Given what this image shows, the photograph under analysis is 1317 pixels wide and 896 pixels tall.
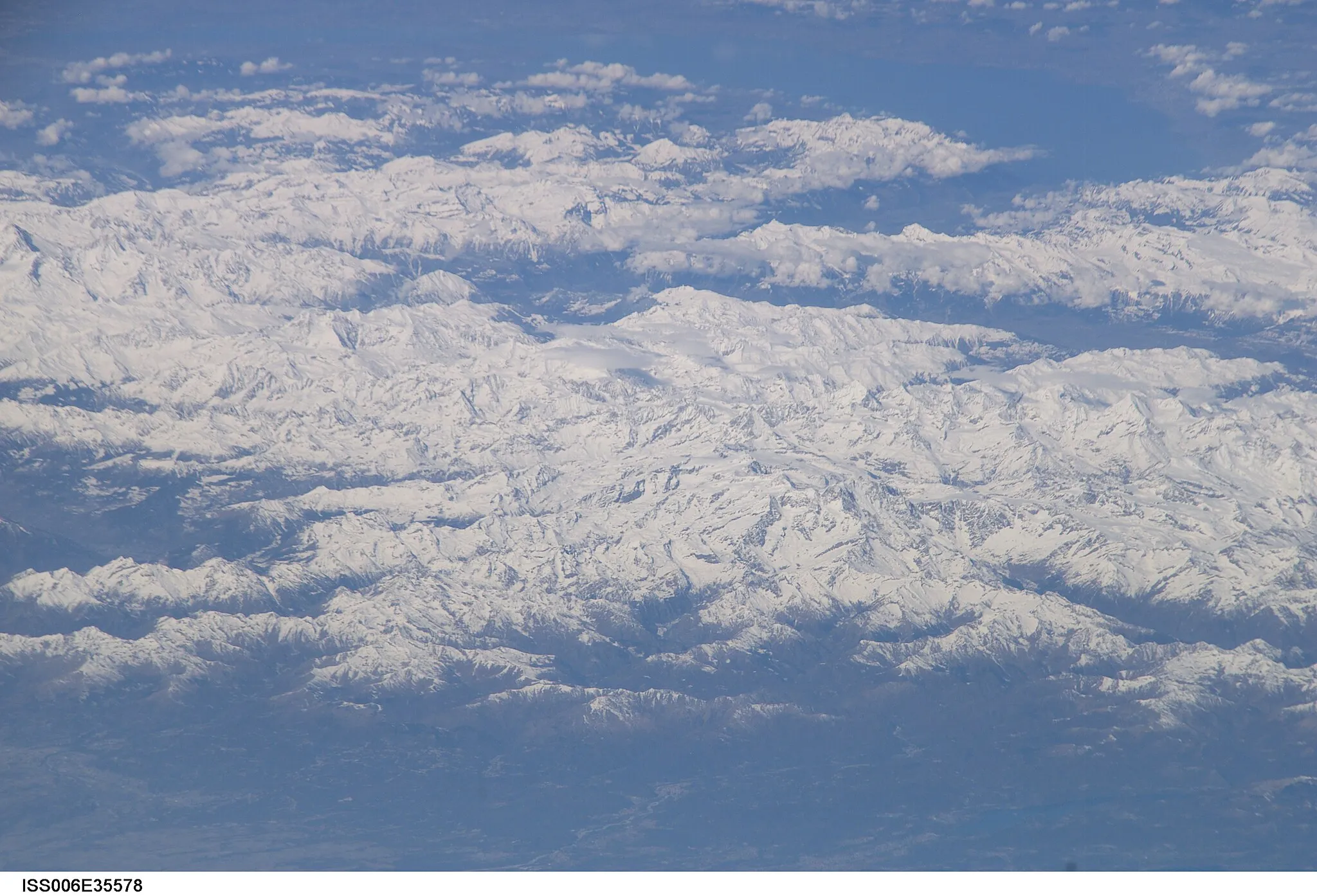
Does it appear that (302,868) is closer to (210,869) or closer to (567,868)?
(210,869)
